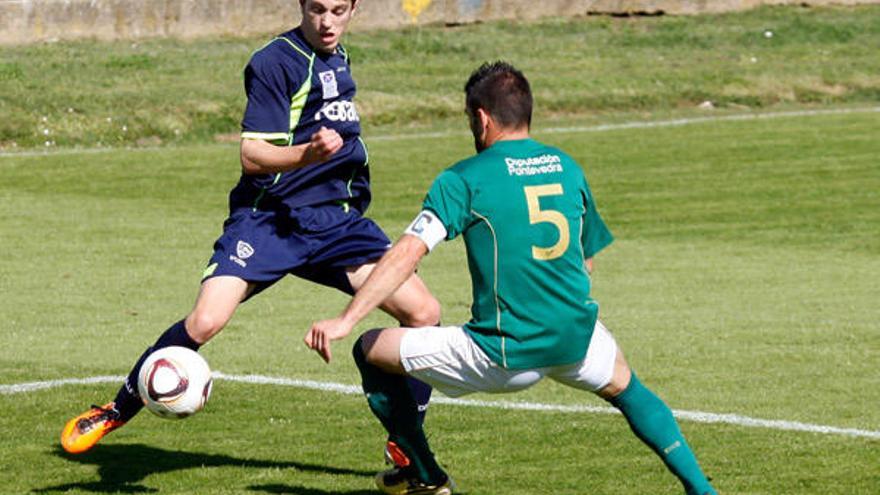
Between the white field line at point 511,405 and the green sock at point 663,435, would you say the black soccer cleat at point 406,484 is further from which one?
the white field line at point 511,405

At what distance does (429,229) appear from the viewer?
7.21 meters

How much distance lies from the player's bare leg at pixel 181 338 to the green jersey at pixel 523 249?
1.57m

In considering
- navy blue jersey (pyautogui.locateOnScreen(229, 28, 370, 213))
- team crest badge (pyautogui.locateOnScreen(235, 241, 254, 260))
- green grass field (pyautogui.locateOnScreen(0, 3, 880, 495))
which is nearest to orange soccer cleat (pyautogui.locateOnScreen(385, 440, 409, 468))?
green grass field (pyautogui.locateOnScreen(0, 3, 880, 495))

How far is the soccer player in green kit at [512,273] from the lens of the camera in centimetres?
726

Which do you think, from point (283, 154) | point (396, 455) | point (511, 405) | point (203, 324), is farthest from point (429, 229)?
point (511, 405)

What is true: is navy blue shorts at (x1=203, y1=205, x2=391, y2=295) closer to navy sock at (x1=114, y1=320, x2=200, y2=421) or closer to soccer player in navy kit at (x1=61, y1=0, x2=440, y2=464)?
soccer player in navy kit at (x1=61, y1=0, x2=440, y2=464)

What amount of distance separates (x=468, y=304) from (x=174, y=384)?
6906 mm

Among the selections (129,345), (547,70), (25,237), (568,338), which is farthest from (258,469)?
(547,70)

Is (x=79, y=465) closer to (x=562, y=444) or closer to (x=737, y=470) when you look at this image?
(x=562, y=444)

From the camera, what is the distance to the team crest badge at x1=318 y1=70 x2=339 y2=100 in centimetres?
895

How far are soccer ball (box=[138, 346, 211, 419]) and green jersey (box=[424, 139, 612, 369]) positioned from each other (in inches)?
56.2

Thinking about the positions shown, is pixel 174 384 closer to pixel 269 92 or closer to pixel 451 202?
pixel 269 92

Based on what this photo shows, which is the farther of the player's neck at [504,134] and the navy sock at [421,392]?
the navy sock at [421,392]

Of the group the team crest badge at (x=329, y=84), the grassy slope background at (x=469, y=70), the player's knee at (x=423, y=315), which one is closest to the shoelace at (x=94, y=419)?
the player's knee at (x=423, y=315)
